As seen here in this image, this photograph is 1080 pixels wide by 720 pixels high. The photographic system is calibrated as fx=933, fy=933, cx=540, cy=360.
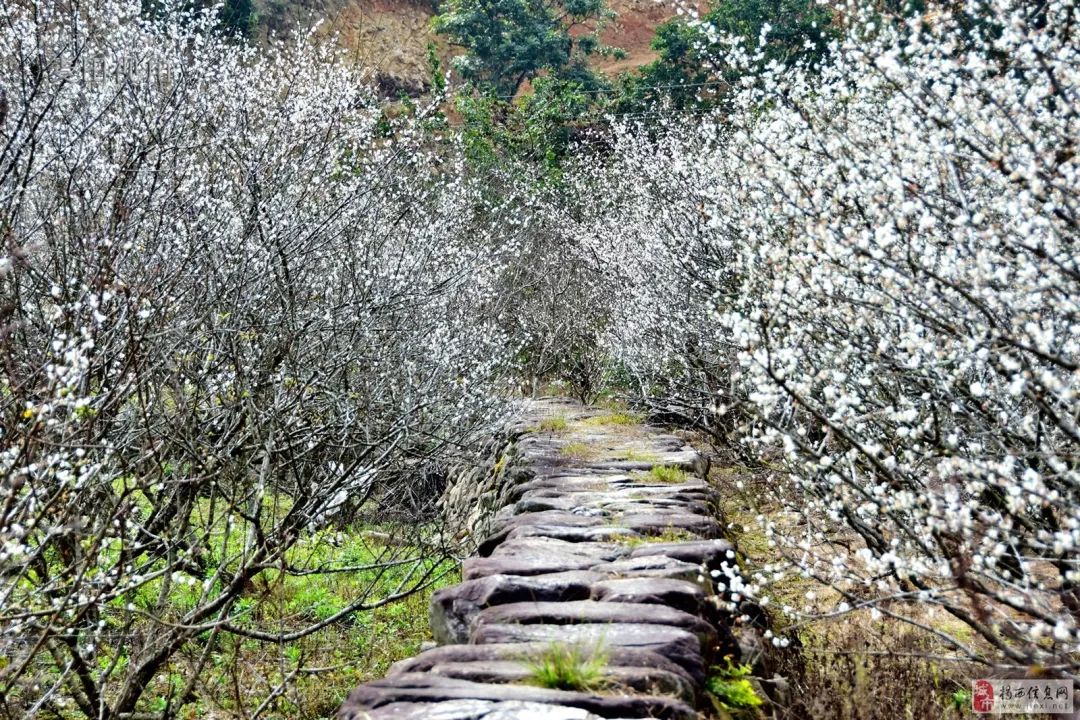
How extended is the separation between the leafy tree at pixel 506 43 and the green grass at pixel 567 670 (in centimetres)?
2744

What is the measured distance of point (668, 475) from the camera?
7.00 meters

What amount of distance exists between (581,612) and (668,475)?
309 cm

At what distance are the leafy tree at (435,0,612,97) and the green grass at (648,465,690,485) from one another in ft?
78.2

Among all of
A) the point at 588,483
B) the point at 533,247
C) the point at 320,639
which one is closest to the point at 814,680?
the point at 588,483

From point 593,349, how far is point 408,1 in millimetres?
24439

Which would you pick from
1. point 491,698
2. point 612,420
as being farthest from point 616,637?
point 612,420

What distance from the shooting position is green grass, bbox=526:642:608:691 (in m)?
3.29

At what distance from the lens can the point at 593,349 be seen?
50.7 ft

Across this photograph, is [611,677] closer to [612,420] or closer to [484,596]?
[484,596]

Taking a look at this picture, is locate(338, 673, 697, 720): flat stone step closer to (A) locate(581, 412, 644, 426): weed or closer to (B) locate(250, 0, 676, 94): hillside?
(A) locate(581, 412, 644, 426): weed

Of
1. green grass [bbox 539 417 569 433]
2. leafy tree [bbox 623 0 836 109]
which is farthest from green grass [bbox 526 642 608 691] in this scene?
leafy tree [bbox 623 0 836 109]

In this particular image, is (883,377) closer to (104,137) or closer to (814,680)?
(814,680)

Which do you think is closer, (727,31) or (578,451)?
(578,451)

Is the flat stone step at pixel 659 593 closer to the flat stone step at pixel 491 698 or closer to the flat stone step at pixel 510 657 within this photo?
the flat stone step at pixel 510 657
